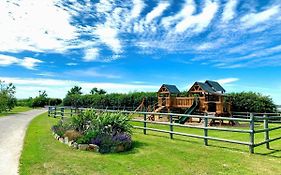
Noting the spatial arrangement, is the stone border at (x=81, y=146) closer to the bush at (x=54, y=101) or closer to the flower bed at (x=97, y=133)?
the flower bed at (x=97, y=133)

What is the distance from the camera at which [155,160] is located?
28.2ft

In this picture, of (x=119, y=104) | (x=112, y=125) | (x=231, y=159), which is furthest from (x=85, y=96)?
(x=231, y=159)

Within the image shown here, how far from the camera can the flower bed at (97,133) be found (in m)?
9.96

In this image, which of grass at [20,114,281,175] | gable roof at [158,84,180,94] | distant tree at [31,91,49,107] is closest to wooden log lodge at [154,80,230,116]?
gable roof at [158,84,180,94]

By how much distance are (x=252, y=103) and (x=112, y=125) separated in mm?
21251

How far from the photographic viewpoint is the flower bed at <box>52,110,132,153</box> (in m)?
9.96

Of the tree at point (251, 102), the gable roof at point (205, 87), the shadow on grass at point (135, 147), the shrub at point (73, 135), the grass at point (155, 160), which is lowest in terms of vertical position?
the grass at point (155, 160)

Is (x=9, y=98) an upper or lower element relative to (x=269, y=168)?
upper

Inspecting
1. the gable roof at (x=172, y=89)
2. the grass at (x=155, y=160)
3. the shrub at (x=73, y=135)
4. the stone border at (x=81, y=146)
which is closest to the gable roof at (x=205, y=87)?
the gable roof at (x=172, y=89)

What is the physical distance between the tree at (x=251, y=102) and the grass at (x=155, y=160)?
18.3 m

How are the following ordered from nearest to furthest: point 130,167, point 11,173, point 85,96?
1. point 11,173
2. point 130,167
3. point 85,96

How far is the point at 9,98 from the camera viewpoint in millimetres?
40281

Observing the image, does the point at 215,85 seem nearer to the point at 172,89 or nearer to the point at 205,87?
the point at 205,87

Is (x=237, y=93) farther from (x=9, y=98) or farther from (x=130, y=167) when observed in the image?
(x=9, y=98)
